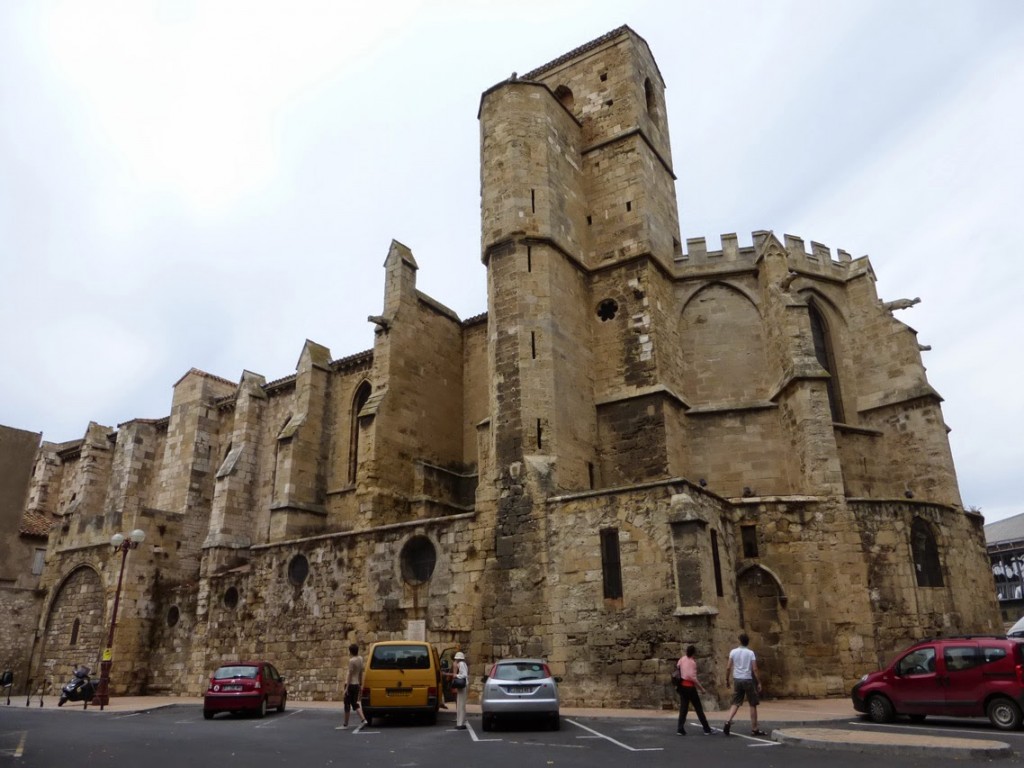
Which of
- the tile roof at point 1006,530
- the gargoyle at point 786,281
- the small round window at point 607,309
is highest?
the gargoyle at point 786,281

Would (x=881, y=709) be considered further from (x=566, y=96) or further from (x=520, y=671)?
(x=566, y=96)

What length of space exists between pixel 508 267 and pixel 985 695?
13.2m

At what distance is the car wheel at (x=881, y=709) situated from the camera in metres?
11.8

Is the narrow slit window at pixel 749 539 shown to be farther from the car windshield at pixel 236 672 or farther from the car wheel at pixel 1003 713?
the car windshield at pixel 236 672

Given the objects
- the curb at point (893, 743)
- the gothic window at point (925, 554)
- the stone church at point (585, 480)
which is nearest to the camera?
the curb at point (893, 743)

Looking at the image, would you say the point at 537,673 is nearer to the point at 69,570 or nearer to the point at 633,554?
the point at 633,554

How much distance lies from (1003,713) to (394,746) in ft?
28.4

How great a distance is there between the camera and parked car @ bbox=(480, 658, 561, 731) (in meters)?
11.3

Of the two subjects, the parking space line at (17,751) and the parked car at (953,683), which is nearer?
the parking space line at (17,751)

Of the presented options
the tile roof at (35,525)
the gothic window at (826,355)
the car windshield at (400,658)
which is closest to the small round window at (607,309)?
the gothic window at (826,355)

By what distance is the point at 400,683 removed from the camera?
12.8 metres

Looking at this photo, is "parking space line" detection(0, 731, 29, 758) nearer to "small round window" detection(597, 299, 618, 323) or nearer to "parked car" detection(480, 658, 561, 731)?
"parked car" detection(480, 658, 561, 731)

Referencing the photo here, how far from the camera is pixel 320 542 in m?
19.8

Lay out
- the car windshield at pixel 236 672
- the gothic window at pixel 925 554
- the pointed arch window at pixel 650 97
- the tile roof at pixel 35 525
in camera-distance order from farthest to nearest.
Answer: the tile roof at pixel 35 525
the pointed arch window at pixel 650 97
the gothic window at pixel 925 554
the car windshield at pixel 236 672
